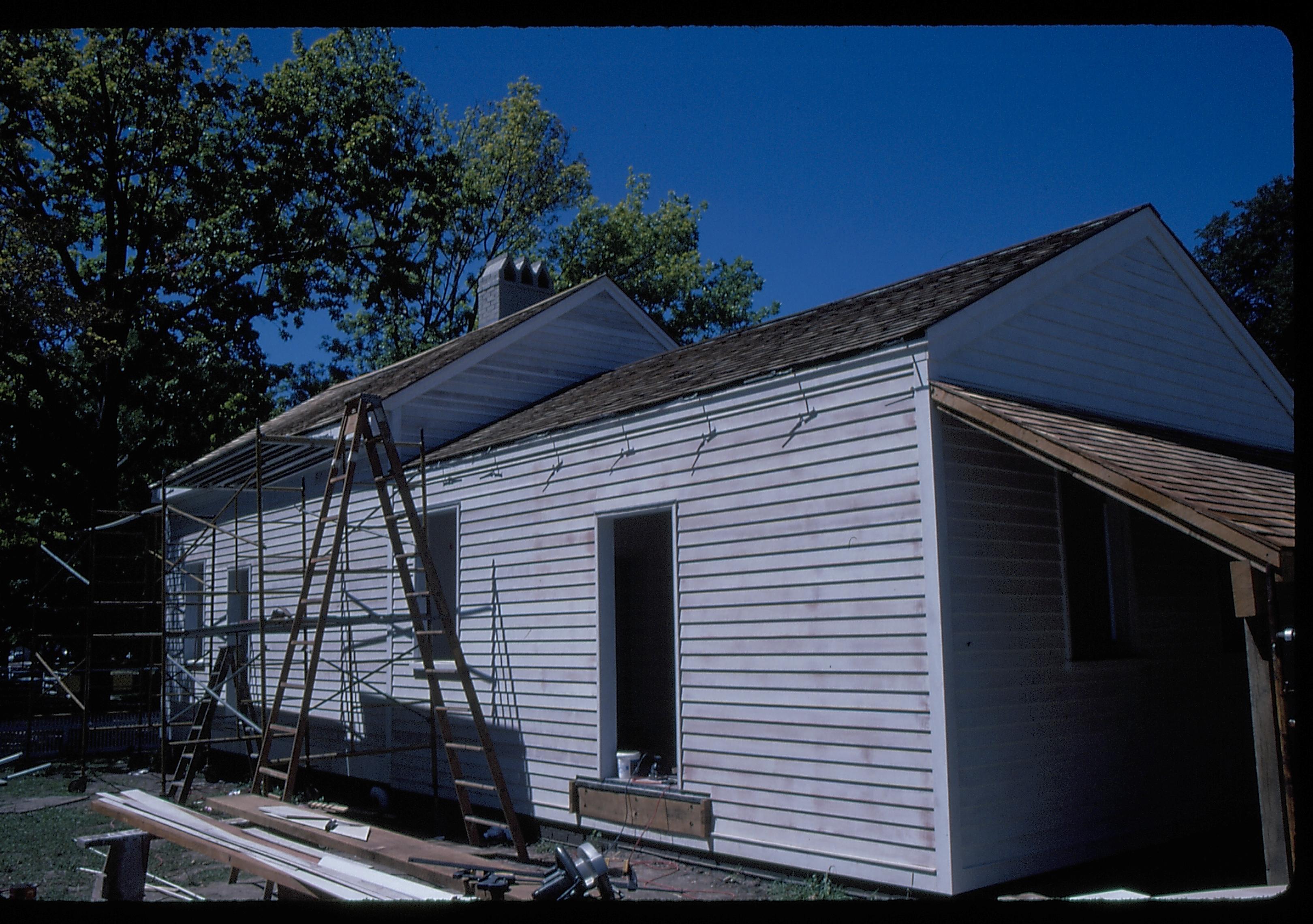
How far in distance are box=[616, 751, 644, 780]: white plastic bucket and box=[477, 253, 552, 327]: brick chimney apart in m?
9.69

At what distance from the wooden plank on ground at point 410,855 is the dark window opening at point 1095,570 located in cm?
453

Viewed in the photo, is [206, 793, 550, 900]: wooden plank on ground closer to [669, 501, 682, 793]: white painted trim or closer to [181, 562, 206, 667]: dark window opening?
[669, 501, 682, 793]: white painted trim

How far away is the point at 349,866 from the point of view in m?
5.95

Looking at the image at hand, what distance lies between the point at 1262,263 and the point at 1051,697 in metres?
32.8

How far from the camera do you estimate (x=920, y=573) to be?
22.3ft

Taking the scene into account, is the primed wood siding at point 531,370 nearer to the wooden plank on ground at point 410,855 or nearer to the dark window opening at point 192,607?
the wooden plank on ground at point 410,855

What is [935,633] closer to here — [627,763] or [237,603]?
[627,763]

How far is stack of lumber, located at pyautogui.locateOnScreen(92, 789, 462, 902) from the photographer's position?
548 centimetres

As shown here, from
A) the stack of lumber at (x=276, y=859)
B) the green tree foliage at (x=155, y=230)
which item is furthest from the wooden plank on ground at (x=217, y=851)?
the green tree foliage at (x=155, y=230)

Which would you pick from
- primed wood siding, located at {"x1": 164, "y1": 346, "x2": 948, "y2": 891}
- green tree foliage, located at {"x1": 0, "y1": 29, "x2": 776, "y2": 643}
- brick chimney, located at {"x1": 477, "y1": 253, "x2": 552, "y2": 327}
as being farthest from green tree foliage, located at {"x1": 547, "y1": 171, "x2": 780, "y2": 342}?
primed wood siding, located at {"x1": 164, "y1": 346, "x2": 948, "y2": 891}

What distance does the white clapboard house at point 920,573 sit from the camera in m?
6.73

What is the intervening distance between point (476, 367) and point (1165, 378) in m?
8.48

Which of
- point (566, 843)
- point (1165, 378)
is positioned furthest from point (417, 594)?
point (1165, 378)

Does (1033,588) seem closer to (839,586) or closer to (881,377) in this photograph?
(839,586)
